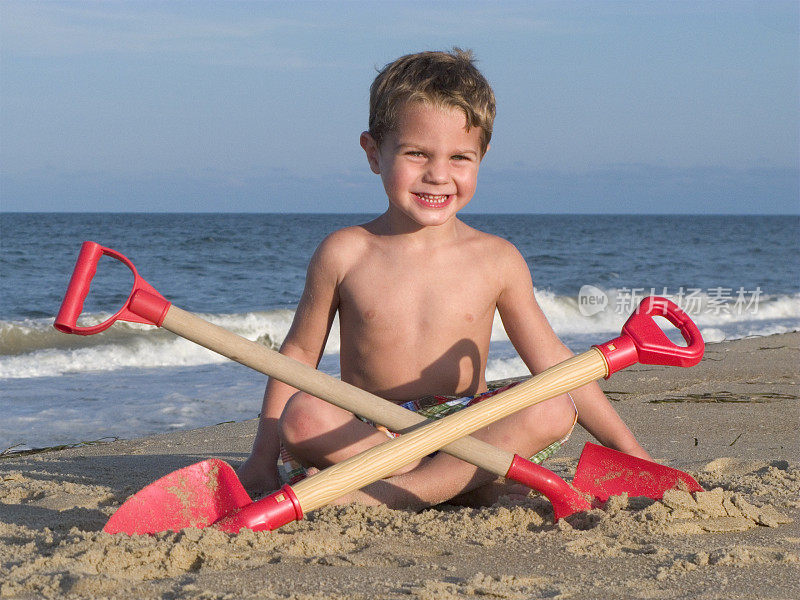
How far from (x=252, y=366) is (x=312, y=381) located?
0.14 meters

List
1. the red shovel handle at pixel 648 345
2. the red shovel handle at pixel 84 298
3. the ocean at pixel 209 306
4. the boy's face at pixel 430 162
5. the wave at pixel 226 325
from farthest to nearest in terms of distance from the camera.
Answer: the wave at pixel 226 325
the ocean at pixel 209 306
the boy's face at pixel 430 162
the red shovel handle at pixel 648 345
the red shovel handle at pixel 84 298

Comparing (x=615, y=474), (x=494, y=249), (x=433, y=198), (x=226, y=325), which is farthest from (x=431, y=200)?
(x=226, y=325)

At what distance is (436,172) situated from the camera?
7.52 feet

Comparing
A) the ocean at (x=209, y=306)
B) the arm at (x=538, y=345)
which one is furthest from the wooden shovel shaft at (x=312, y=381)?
the ocean at (x=209, y=306)

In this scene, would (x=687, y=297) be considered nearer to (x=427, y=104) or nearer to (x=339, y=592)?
(x=427, y=104)

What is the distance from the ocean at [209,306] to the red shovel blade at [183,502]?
1.95 metres

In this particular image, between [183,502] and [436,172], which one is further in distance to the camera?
[436,172]

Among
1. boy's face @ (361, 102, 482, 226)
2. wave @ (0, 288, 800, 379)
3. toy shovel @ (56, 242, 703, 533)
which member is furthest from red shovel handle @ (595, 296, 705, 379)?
wave @ (0, 288, 800, 379)

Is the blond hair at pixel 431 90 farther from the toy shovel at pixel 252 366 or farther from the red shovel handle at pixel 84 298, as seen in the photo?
the red shovel handle at pixel 84 298

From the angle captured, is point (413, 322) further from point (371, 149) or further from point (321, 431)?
point (371, 149)

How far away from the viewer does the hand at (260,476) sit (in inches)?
98.9

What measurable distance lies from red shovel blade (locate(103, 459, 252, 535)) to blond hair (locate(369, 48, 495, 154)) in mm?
1061

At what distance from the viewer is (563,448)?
3.29m

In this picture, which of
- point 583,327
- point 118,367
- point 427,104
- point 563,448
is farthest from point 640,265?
point 427,104
